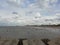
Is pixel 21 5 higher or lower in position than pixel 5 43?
higher

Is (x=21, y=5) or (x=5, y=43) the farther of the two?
(x=21, y=5)

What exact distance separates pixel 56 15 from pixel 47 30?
Answer: 279 millimetres

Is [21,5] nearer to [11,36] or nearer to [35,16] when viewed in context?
[35,16]

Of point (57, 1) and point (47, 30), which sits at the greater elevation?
point (57, 1)

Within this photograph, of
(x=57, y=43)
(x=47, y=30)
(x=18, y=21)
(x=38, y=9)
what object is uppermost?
(x=38, y=9)

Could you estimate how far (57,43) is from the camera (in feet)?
5.42

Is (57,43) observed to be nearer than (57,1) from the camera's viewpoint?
Yes

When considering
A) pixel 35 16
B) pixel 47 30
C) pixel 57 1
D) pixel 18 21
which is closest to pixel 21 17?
pixel 18 21

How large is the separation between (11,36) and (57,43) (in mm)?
732

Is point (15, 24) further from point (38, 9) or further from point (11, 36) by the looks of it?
point (38, 9)

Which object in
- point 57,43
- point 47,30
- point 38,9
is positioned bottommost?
point 57,43

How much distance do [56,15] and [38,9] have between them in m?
0.31

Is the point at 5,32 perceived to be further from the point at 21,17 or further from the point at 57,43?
the point at 57,43

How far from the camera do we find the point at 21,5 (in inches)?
82.2
